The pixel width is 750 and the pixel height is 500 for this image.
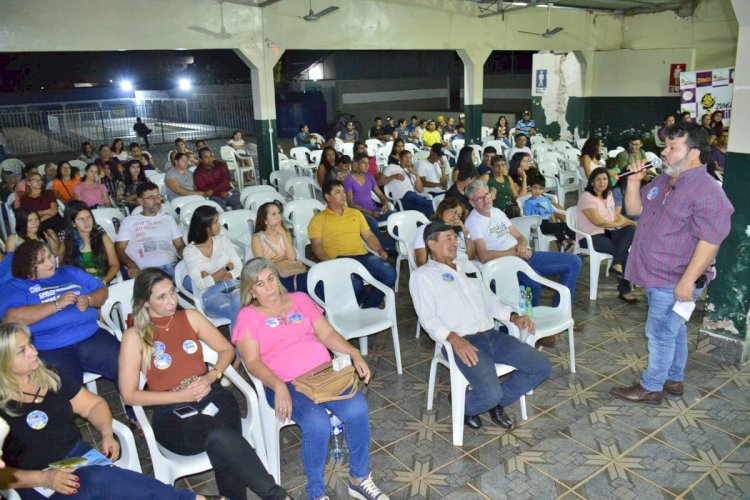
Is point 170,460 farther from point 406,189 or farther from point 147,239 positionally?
point 406,189

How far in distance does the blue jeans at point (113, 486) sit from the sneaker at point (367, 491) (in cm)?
82

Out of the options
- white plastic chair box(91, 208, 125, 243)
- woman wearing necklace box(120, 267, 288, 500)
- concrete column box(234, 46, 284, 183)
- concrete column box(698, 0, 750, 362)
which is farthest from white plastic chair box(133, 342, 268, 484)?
concrete column box(234, 46, 284, 183)

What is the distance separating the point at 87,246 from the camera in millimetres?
4383

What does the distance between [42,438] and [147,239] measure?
2.42 metres

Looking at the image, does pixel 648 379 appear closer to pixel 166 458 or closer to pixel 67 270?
pixel 166 458

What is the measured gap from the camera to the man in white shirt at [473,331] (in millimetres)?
3281

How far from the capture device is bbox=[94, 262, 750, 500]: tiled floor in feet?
9.84

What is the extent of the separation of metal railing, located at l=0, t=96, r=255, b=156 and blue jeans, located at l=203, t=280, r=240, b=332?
12.5 meters

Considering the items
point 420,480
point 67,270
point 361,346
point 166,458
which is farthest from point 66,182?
point 420,480

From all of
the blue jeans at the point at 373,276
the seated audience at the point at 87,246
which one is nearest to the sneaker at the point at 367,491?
the blue jeans at the point at 373,276

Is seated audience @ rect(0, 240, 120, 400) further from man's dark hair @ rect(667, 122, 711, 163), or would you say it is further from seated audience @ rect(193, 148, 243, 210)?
seated audience @ rect(193, 148, 243, 210)

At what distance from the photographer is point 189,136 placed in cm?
1800

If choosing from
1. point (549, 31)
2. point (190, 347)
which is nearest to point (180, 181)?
point (190, 347)

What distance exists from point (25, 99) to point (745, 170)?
21492 mm
